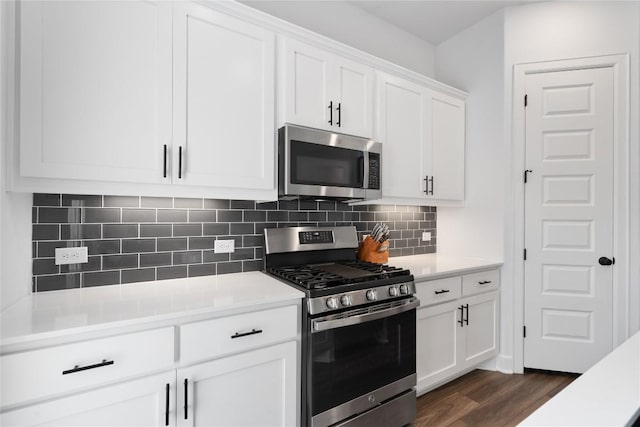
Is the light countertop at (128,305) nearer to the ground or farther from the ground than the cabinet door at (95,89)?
nearer to the ground

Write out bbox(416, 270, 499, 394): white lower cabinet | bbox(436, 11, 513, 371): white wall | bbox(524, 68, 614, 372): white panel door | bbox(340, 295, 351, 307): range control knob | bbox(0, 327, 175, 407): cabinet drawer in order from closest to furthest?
bbox(0, 327, 175, 407): cabinet drawer
bbox(340, 295, 351, 307): range control knob
bbox(416, 270, 499, 394): white lower cabinet
bbox(524, 68, 614, 372): white panel door
bbox(436, 11, 513, 371): white wall

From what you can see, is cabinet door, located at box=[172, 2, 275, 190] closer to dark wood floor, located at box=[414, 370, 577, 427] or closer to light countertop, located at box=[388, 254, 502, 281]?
light countertop, located at box=[388, 254, 502, 281]

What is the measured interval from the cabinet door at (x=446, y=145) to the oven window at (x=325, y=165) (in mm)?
880

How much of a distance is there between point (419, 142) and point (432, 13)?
121 centimetres

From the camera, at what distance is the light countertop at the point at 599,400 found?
0.66m

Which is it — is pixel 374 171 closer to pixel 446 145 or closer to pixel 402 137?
pixel 402 137

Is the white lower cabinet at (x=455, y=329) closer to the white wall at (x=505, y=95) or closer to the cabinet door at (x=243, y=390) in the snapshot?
the white wall at (x=505, y=95)

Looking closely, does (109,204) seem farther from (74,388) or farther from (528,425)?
(528,425)

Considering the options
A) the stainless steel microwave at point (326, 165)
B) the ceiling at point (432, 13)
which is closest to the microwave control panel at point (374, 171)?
the stainless steel microwave at point (326, 165)

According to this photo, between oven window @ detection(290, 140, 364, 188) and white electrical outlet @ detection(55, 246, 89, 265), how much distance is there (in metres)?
1.12

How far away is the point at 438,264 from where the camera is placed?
9.11ft

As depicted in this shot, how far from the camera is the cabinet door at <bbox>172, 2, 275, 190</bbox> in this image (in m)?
1.72

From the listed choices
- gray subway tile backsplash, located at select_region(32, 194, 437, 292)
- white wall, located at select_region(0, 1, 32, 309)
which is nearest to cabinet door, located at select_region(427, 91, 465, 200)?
gray subway tile backsplash, located at select_region(32, 194, 437, 292)

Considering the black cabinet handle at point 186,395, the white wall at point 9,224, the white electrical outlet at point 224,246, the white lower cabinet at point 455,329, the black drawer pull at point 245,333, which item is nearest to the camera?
the white wall at point 9,224
